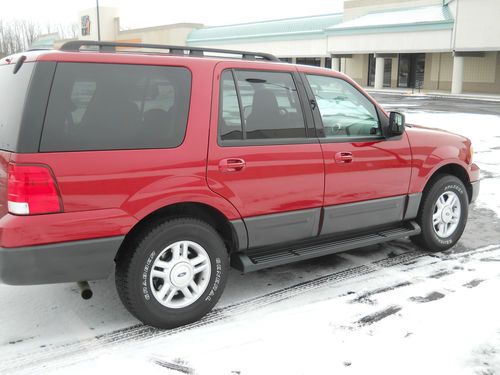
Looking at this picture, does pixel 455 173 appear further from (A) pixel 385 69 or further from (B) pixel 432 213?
(A) pixel 385 69

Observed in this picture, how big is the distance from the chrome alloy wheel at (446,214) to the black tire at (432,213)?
3 centimetres

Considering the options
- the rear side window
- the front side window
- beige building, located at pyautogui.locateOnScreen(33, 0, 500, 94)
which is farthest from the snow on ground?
beige building, located at pyautogui.locateOnScreen(33, 0, 500, 94)

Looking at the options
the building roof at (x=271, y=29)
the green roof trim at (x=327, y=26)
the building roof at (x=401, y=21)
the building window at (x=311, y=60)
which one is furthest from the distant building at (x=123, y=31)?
the building roof at (x=401, y=21)

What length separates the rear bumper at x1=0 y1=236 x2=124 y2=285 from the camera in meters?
3.05

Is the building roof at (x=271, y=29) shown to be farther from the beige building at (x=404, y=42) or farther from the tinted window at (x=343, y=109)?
the tinted window at (x=343, y=109)

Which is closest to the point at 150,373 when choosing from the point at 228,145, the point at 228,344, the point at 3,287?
the point at 228,344

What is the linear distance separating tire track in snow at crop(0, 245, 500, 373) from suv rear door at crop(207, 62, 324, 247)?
472mm

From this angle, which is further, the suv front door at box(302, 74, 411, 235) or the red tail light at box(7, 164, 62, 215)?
the suv front door at box(302, 74, 411, 235)

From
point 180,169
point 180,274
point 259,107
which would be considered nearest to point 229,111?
point 259,107

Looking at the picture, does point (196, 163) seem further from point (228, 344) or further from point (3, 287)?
point (3, 287)

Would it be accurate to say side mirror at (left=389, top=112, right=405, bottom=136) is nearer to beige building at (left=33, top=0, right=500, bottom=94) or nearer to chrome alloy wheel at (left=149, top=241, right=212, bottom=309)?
chrome alloy wheel at (left=149, top=241, right=212, bottom=309)

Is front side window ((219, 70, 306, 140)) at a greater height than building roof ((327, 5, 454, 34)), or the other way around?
building roof ((327, 5, 454, 34))

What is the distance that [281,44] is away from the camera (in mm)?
53188

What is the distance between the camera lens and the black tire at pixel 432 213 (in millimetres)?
5070
